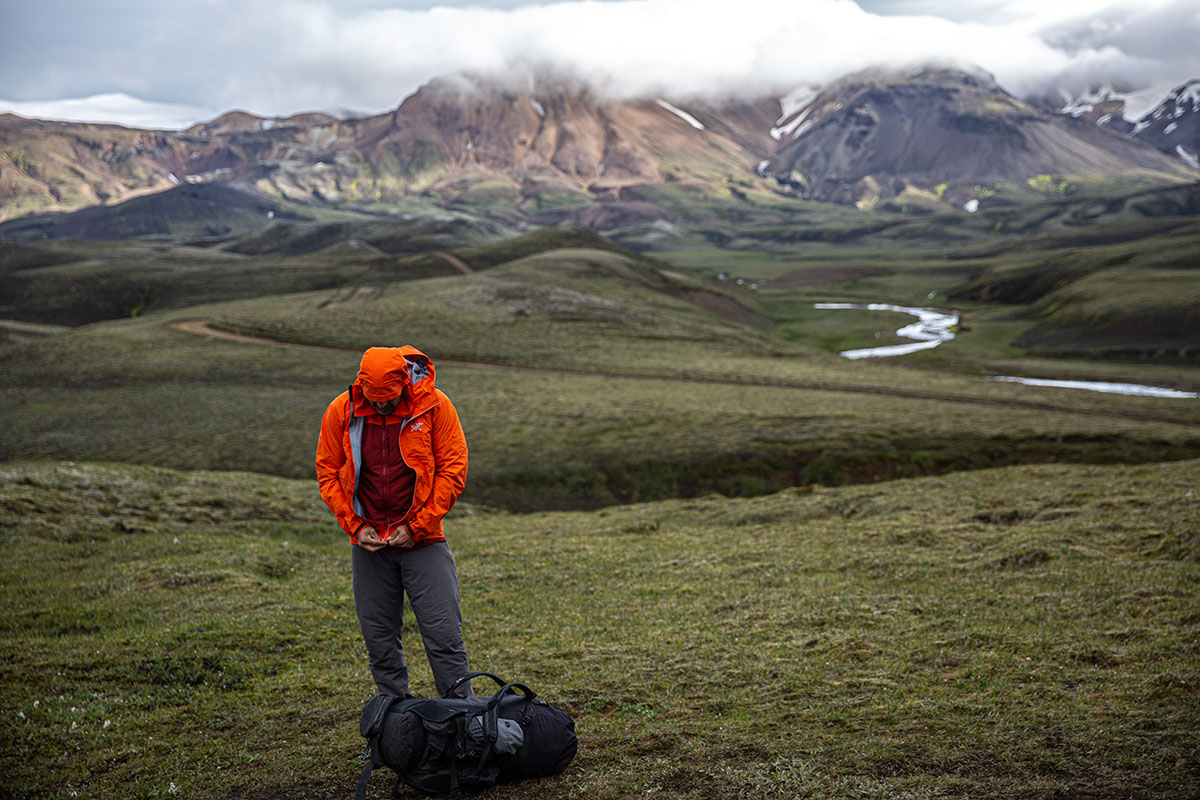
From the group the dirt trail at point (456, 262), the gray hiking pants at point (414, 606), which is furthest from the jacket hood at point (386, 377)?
the dirt trail at point (456, 262)

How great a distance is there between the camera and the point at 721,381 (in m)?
69.8

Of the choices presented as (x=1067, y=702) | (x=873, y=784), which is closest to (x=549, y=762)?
(x=873, y=784)

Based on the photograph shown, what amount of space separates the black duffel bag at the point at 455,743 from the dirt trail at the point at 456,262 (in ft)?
529

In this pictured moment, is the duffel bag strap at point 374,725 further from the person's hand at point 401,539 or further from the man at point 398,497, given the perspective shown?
the person's hand at point 401,539

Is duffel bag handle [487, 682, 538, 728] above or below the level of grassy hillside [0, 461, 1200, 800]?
above

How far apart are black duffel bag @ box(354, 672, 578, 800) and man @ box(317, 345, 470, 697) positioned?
87 cm

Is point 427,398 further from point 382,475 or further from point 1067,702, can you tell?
point 1067,702

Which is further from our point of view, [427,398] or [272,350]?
[272,350]

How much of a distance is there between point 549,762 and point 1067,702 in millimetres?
7469

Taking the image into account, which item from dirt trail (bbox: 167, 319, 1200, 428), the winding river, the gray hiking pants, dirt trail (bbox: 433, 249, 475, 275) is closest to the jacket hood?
the gray hiking pants

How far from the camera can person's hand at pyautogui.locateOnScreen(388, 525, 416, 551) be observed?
893 cm

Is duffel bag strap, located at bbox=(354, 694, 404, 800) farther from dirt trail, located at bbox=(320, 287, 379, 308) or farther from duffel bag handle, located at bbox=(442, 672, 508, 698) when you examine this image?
dirt trail, located at bbox=(320, 287, 379, 308)

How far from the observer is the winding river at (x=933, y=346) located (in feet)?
227

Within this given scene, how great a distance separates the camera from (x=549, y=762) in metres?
8.64
